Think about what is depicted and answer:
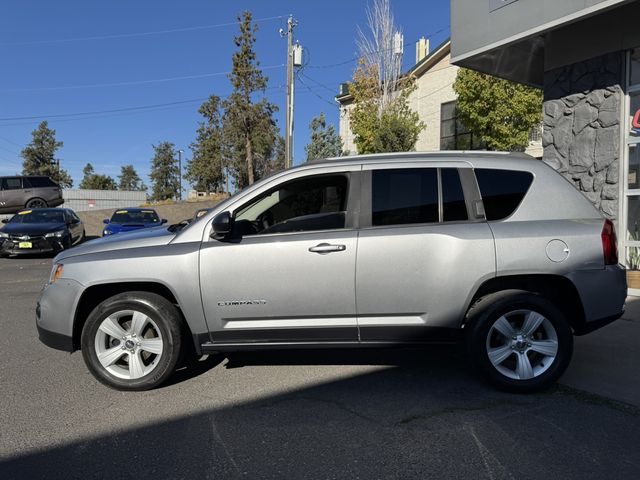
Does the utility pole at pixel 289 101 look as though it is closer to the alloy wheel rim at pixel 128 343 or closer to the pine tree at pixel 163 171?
the alloy wheel rim at pixel 128 343

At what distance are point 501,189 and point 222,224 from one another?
7.38 ft

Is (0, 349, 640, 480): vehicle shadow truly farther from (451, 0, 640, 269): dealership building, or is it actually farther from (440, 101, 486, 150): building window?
(440, 101, 486, 150): building window

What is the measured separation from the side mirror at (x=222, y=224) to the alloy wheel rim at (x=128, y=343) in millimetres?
907

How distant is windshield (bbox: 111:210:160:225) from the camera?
639 inches

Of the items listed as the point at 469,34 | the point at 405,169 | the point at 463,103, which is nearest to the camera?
the point at 405,169

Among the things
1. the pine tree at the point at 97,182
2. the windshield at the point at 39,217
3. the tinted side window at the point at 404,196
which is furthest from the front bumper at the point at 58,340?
the pine tree at the point at 97,182

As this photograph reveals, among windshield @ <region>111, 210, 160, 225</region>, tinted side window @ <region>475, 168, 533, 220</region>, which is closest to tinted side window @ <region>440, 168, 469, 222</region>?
tinted side window @ <region>475, 168, 533, 220</region>

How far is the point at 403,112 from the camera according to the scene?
22.1 m

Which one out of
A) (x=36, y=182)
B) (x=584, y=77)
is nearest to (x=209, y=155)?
(x=36, y=182)

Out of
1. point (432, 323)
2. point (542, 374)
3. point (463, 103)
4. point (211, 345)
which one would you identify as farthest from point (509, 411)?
point (463, 103)

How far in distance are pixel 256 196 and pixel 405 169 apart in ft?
4.08

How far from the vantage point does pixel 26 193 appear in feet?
69.7

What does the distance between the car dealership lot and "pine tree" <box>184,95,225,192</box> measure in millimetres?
45822

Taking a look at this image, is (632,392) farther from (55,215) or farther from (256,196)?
(55,215)
